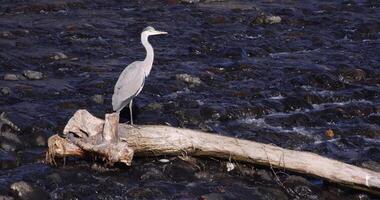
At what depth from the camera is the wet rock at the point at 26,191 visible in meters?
9.16

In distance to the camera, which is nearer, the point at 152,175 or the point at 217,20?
the point at 152,175

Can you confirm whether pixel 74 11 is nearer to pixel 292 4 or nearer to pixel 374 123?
pixel 292 4

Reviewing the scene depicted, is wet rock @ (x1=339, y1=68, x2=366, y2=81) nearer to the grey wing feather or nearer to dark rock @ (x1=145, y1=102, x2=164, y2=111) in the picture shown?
dark rock @ (x1=145, y1=102, x2=164, y2=111)

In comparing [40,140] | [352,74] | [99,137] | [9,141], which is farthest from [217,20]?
[99,137]

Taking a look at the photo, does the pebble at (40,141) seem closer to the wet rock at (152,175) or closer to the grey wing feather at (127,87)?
the grey wing feather at (127,87)

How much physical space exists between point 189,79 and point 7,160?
221 inches

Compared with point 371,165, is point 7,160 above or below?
above

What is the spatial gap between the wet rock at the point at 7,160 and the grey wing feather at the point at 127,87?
208 cm

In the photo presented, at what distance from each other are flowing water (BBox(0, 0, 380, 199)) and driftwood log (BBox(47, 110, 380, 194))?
0.32 metres

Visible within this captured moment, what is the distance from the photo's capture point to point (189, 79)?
594 inches

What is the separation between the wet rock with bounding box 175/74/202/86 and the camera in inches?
592

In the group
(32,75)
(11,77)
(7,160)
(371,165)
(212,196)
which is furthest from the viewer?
(32,75)

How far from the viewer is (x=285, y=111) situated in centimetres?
1370

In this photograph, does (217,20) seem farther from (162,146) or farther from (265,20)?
(162,146)
